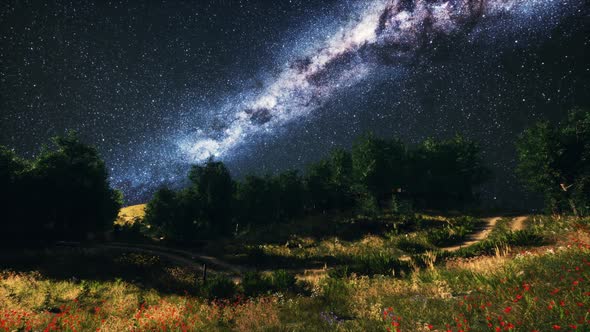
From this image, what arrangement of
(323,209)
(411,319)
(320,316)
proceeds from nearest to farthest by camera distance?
(411,319) → (320,316) → (323,209)

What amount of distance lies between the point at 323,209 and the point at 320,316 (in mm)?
45342

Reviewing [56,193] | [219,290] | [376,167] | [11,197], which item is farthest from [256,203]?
[219,290]

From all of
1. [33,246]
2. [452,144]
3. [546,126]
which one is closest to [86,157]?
[33,246]

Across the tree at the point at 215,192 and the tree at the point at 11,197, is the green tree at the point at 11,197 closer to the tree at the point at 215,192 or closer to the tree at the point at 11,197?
the tree at the point at 11,197

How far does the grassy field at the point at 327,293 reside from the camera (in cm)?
488

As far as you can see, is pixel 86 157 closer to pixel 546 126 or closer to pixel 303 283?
pixel 303 283

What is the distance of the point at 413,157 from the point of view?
5250cm

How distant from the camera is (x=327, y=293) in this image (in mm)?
9070

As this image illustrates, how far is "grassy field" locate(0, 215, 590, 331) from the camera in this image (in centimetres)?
488

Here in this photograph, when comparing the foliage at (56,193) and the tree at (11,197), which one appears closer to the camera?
the tree at (11,197)

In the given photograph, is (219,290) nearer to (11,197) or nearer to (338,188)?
(11,197)

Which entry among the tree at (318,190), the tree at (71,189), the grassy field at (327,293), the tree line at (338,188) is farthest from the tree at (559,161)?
the tree at (71,189)

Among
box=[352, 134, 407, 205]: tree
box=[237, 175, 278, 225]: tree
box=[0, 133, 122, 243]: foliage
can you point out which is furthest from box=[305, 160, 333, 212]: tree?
box=[0, 133, 122, 243]: foliage

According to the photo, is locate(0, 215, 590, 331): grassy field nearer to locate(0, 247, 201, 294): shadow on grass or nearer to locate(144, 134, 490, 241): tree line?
locate(0, 247, 201, 294): shadow on grass
